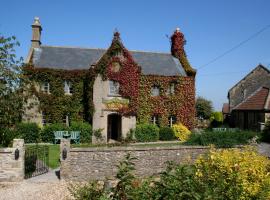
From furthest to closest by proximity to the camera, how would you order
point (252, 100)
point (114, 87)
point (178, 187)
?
point (252, 100) → point (114, 87) → point (178, 187)

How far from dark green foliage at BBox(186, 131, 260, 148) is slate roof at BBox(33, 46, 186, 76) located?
14268 millimetres

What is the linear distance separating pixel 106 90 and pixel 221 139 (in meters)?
14.1

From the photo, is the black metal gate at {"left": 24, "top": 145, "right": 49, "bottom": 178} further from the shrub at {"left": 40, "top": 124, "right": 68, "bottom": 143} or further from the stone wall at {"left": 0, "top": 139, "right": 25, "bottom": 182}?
the shrub at {"left": 40, "top": 124, "right": 68, "bottom": 143}

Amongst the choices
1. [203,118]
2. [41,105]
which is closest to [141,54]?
[41,105]

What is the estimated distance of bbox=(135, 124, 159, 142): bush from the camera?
2989 cm

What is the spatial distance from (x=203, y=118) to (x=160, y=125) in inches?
1212

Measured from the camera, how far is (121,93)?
29734 millimetres

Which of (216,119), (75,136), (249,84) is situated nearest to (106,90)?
(75,136)

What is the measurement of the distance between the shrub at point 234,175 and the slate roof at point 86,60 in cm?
2234

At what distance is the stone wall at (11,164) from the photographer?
14469mm

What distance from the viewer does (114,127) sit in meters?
31.7

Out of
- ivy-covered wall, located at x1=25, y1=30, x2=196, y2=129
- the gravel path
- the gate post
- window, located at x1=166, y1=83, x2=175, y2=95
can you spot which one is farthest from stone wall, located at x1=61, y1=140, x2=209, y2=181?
window, located at x1=166, y1=83, x2=175, y2=95

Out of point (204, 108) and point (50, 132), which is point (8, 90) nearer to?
point (50, 132)

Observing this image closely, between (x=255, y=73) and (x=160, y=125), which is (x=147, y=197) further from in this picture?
(x=255, y=73)
